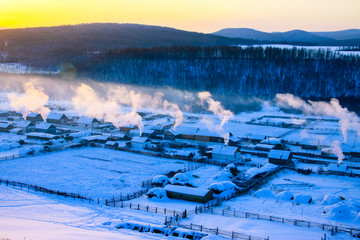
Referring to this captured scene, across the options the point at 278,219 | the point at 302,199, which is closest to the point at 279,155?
the point at 302,199

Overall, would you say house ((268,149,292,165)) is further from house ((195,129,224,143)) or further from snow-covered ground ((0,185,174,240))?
snow-covered ground ((0,185,174,240))

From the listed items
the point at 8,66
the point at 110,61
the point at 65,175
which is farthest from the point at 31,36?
the point at 65,175

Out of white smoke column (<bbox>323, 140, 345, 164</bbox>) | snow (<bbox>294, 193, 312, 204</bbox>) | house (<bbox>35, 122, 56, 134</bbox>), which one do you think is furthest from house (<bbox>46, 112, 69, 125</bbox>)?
snow (<bbox>294, 193, 312, 204</bbox>)

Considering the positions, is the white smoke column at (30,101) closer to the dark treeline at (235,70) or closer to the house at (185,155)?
the dark treeline at (235,70)

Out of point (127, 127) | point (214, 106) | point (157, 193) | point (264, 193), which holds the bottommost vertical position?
point (264, 193)

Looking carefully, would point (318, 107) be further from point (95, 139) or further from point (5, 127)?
point (5, 127)

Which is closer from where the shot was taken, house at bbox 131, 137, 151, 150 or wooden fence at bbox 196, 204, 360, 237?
wooden fence at bbox 196, 204, 360, 237

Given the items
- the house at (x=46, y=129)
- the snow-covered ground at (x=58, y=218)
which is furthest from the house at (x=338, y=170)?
the house at (x=46, y=129)
